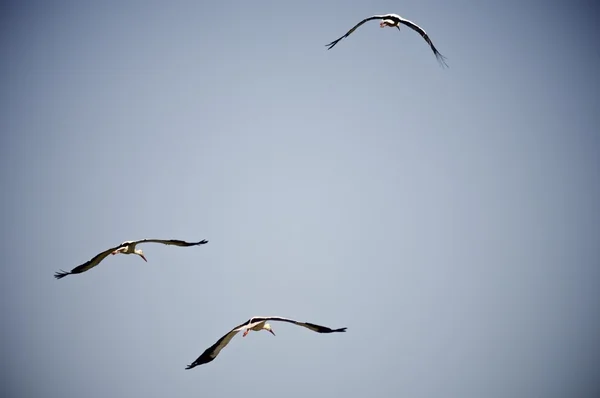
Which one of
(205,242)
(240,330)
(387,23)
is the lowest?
(240,330)

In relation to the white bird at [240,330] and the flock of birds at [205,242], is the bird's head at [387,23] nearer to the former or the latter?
the flock of birds at [205,242]

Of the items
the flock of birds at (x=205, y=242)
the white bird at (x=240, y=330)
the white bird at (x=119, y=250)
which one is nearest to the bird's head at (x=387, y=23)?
the flock of birds at (x=205, y=242)

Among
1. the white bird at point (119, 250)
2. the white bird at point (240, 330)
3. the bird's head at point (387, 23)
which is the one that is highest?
the bird's head at point (387, 23)

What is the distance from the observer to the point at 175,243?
25.2 m

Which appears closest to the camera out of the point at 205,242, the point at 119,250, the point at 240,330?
the point at 240,330

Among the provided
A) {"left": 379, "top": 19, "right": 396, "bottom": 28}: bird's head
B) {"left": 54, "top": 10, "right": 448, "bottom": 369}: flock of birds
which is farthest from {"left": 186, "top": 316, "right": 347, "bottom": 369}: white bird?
{"left": 379, "top": 19, "right": 396, "bottom": 28}: bird's head

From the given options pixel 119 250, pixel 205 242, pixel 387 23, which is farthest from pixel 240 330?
pixel 387 23

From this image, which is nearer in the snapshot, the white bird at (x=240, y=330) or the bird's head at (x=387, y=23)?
the white bird at (x=240, y=330)

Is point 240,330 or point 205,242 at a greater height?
point 205,242

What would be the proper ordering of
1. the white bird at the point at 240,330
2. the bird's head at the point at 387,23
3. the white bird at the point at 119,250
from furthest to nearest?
the bird's head at the point at 387,23 → the white bird at the point at 119,250 → the white bird at the point at 240,330

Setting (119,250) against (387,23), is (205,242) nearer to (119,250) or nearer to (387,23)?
(119,250)

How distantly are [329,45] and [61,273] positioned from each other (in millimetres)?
12874

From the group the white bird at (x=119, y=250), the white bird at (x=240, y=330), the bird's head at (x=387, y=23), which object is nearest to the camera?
the white bird at (x=240, y=330)

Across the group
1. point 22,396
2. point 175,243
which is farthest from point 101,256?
point 22,396
